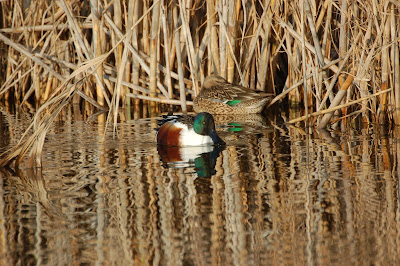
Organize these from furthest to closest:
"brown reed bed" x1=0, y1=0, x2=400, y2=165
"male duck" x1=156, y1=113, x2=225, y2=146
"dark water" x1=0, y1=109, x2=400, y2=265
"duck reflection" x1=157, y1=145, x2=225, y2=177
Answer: "brown reed bed" x1=0, y1=0, x2=400, y2=165
"male duck" x1=156, y1=113, x2=225, y2=146
"duck reflection" x1=157, y1=145, x2=225, y2=177
"dark water" x1=0, y1=109, x2=400, y2=265

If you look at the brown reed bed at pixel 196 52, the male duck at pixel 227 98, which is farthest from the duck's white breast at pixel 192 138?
the male duck at pixel 227 98

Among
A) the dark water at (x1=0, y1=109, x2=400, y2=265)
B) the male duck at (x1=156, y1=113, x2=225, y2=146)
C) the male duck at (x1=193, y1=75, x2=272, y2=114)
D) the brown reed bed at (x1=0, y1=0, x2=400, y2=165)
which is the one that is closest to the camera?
the dark water at (x1=0, y1=109, x2=400, y2=265)

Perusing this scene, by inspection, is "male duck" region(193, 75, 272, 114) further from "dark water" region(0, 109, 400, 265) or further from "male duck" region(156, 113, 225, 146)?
"dark water" region(0, 109, 400, 265)

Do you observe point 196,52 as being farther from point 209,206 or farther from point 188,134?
point 209,206

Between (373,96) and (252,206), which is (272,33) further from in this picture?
(252,206)

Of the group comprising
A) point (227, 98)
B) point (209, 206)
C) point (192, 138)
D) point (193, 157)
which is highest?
point (227, 98)

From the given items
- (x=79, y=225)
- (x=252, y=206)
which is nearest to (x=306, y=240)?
(x=252, y=206)

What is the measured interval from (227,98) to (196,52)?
2.75 ft

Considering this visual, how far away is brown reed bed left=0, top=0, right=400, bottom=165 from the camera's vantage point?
303 inches

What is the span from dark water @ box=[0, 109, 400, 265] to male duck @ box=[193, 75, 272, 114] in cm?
247

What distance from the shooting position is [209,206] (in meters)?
4.33

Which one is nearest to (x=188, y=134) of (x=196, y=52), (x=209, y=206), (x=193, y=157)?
(x=193, y=157)

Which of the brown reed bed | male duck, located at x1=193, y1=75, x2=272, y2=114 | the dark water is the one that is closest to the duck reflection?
the dark water

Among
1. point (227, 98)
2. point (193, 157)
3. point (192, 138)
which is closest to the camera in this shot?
point (193, 157)
